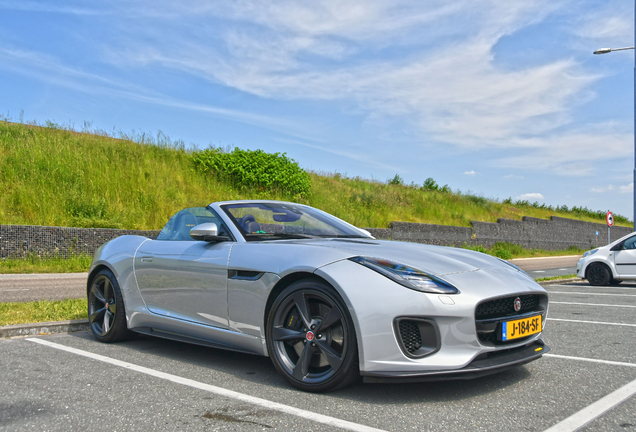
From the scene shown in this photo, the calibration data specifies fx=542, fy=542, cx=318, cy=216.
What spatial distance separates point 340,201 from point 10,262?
15377 mm

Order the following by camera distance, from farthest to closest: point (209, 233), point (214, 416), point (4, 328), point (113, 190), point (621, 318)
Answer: point (113, 190) → point (621, 318) → point (4, 328) → point (209, 233) → point (214, 416)

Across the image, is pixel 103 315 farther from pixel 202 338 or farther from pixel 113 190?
pixel 113 190

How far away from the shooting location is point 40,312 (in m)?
6.38

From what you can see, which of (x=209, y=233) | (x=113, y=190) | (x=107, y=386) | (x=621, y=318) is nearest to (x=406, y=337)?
(x=209, y=233)

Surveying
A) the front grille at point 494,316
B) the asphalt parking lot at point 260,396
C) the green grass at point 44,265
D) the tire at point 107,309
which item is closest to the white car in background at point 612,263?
the asphalt parking lot at point 260,396

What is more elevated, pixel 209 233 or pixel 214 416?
pixel 209 233

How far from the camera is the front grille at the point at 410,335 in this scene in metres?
3.29

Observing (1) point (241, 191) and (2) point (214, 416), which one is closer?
(2) point (214, 416)

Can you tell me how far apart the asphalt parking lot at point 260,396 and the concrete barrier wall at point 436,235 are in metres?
9.65

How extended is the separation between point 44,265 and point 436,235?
689 inches

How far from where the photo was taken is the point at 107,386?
147 inches

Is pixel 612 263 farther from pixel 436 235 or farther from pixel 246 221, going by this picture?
pixel 436 235

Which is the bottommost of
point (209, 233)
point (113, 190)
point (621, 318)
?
point (621, 318)

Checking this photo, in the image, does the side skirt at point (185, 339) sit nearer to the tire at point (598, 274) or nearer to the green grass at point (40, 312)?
the green grass at point (40, 312)
